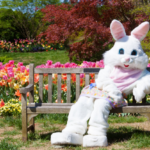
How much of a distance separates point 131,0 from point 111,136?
4.85 metres

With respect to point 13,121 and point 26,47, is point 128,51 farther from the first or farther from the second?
point 26,47

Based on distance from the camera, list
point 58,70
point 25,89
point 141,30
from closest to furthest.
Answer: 1. point 25,89
2. point 141,30
3. point 58,70

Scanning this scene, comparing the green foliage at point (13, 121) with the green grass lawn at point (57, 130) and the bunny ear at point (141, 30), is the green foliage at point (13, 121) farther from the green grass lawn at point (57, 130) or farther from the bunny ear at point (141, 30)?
the bunny ear at point (141, 30)

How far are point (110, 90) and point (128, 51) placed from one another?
508 mm

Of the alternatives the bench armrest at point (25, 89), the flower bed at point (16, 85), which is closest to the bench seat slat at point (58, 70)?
the bench armrest at point (25, 89)

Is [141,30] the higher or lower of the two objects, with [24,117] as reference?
higher

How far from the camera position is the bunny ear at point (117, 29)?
10.3 feet

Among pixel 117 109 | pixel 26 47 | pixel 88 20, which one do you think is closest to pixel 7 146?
pixel 117 109

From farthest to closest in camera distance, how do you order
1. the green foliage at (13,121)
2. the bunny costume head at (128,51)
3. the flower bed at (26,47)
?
the flower bed at (26,47) → the green foliage at (13,121) → the bunny costume head at (128,51)

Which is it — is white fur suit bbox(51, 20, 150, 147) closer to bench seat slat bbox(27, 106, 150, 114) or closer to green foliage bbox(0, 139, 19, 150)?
bench seat slat bbox(27, 106, 150, 114)

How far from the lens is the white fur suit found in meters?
2.77

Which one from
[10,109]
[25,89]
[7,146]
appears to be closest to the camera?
[7,146]

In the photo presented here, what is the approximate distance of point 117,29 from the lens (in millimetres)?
3178

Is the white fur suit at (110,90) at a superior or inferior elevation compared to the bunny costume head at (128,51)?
inferior
